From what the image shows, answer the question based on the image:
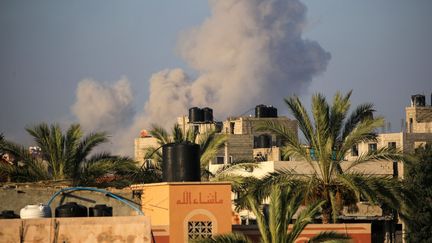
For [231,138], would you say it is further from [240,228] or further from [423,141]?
[240,228]

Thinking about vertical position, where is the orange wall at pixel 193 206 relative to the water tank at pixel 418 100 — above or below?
below

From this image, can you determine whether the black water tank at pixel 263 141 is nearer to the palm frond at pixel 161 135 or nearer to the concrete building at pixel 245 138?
the concrete building at pixel 245 138

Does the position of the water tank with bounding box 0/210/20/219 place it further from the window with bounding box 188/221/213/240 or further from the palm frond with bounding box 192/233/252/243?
the palm frond with bounding box 192/233/252/243

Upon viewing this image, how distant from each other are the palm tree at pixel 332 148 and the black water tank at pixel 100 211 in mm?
7306

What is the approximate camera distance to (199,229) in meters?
37.0

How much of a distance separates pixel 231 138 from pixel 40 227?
5592 cm

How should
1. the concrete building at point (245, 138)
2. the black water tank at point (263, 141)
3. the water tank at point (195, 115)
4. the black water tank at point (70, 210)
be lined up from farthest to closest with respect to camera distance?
the water tank at point (195, 115)
the black water tank at point (263, 141)
the concrete building at point (245, 138)
the black water tank at point (70, 210)

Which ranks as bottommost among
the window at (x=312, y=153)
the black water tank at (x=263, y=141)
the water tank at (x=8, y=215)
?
the water tank at (x=8, y=215)

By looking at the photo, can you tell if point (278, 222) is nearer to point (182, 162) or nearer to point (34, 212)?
point (182, 162)

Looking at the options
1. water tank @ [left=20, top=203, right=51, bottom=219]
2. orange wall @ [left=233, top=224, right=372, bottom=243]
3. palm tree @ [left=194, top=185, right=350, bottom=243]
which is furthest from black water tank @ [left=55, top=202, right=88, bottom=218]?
orange wall @ [left=233, top=224, right=372, bottom=243]

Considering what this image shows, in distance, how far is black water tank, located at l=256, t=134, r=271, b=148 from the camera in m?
89.6

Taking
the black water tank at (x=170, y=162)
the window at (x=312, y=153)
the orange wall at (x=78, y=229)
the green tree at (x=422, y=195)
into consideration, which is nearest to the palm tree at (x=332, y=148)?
the window at (x=312, y=153)

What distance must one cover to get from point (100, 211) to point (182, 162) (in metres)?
3.88

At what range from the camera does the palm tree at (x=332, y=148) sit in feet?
136
